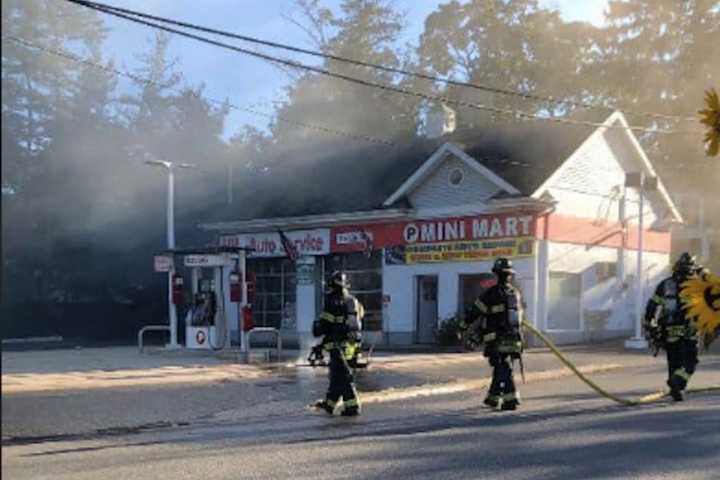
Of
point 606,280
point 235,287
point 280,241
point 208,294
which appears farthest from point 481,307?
point 280,241

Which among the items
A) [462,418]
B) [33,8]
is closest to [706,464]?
[462,418]

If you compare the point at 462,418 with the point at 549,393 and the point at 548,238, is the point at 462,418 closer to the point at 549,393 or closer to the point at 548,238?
the point at 549,393

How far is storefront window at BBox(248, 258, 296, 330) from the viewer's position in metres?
24.0

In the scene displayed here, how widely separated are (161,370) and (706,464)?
30.5 feet

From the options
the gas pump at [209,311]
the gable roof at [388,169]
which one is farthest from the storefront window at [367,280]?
the gas pump at [209,311]

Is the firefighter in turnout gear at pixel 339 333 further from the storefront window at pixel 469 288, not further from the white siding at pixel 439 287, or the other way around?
the storefront window at pixel 469 288

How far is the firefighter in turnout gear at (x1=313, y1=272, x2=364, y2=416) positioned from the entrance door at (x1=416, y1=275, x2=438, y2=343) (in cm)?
1232

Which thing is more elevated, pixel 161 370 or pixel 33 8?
pixel 33 8

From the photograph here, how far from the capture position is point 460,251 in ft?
67.7

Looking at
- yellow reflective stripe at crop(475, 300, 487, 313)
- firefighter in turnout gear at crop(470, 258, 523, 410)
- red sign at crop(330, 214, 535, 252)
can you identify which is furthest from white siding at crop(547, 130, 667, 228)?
yellow reflective stripe at crop(475, 300, 487, 313)

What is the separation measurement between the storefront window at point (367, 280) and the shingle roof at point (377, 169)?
1.27m

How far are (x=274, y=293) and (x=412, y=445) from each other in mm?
17356

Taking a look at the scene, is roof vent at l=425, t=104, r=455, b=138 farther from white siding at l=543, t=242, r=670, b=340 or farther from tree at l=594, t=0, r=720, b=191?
tree at l=594, t=0, r=720, b=191

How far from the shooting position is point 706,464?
632 centimetres
